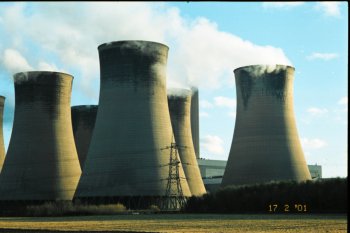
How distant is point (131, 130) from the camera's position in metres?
31.9

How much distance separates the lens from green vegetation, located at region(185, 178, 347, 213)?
26.6 m

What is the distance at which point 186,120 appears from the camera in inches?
1794

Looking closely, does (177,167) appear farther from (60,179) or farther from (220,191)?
(60,179)

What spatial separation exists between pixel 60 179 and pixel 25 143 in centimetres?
371

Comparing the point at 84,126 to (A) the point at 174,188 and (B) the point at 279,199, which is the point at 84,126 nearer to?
(A) the point at 174,188

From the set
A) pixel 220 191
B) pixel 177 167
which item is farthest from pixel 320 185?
pixel 177 167

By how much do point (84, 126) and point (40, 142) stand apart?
12127 mm

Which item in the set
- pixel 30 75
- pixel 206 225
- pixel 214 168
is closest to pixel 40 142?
pixel 30 75

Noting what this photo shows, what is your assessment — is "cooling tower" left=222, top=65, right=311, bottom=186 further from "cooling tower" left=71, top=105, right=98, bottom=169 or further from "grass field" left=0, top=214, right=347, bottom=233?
"cooling tower" left=71, top=105, right=98, bottom=169

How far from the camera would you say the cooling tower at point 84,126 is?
4816 cm

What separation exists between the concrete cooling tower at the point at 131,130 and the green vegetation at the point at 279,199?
3.31 metres

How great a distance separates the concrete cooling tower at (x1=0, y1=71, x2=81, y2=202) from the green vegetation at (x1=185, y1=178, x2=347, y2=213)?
1036 cm
